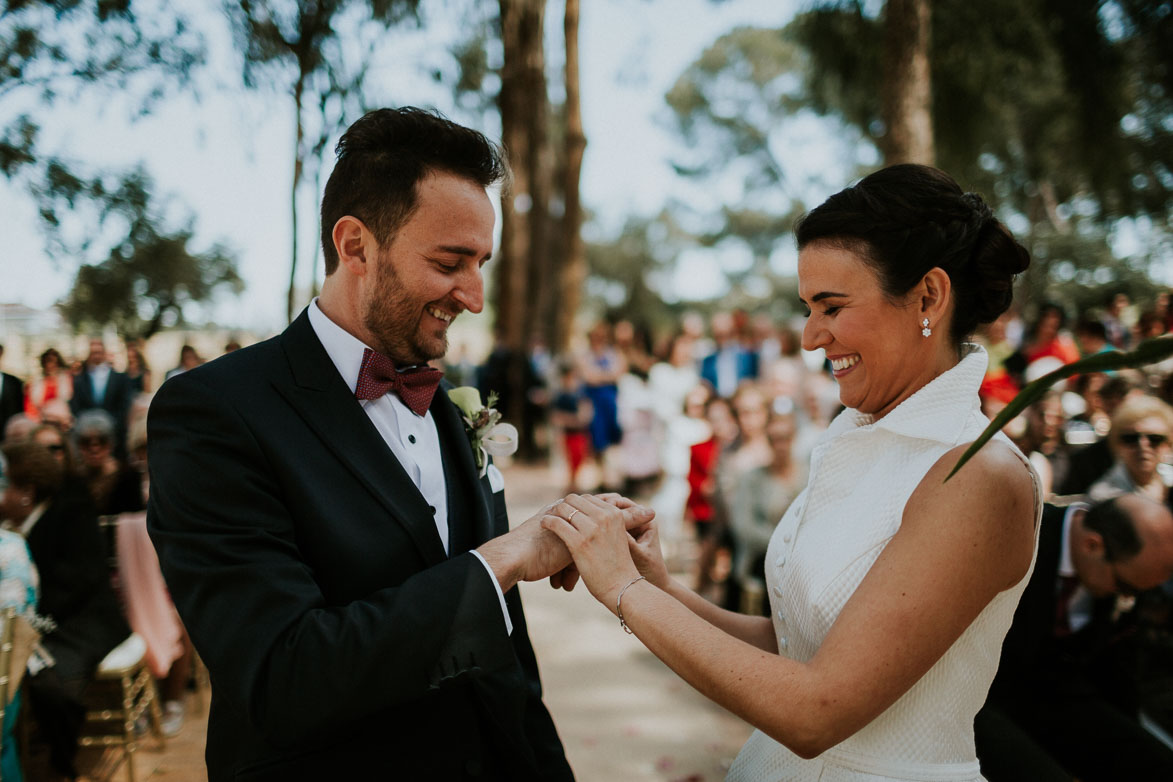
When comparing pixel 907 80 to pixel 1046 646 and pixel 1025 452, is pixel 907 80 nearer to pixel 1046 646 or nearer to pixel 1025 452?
pixel 1025 452

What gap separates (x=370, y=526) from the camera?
5.57 ft

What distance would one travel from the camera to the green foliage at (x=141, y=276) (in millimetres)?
7938

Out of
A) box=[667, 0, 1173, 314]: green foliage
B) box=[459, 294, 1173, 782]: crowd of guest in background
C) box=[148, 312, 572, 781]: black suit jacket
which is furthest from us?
box=[667, 0, 1173, 314]: green foliage

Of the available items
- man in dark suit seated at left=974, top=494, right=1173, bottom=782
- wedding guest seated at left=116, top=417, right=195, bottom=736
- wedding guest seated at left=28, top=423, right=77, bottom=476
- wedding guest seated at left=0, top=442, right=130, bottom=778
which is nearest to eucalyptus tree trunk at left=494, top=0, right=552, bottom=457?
wedding guest seated at left=28, top=423, right=77, bottom=476

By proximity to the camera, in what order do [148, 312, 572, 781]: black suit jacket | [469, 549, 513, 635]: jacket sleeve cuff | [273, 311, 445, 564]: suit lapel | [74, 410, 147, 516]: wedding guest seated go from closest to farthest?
[148, 312, 572, 781]: black suit jacket, [469, 549, 513, 635]: jacket sleeve cuff, [273, 311, 445, 564]: suit lapel, [74, 410, 147, 516]: wedding guest seated

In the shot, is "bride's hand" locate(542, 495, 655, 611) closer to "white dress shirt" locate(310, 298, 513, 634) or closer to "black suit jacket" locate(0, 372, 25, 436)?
"white dress shirt" locate(310, 298, 513, 634)

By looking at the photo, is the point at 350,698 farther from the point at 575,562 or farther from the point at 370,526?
the point at 575,562

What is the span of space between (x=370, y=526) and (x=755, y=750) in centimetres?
116

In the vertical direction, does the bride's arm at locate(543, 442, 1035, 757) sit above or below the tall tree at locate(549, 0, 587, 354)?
below

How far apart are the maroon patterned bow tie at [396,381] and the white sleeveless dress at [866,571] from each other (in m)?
0.95

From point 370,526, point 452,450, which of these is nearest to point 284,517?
point 370,526

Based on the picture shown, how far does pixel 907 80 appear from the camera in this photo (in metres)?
7.10

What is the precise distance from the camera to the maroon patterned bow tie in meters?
1.90

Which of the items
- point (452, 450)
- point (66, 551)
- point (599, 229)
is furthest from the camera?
point (599, 229)
